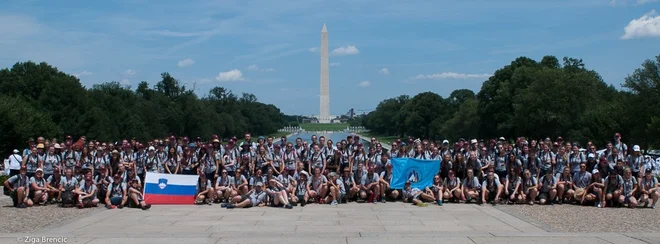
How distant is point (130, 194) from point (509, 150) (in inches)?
427

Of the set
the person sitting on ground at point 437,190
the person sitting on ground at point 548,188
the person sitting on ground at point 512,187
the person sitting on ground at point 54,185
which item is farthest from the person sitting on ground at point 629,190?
the person sitting on ground at point 54,185

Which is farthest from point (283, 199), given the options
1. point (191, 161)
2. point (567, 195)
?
point (567, 195)

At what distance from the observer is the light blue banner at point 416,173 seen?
20391 mm

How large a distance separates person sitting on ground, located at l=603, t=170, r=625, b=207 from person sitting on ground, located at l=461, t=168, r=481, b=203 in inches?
138

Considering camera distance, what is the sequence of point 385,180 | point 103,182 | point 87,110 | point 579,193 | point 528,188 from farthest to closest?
point 87,110 < point 385,180 < point 528,188 < point 579,193 < point 103,182

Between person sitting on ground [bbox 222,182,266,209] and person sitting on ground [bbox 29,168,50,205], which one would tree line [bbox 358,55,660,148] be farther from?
person sitting on ground [bbox 29,168,50,205]

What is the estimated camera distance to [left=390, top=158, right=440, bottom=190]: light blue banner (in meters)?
20.4

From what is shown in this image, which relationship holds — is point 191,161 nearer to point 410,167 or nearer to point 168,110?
point 410,167

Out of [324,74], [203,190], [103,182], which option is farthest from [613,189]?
[324,74]

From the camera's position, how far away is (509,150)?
1998cm

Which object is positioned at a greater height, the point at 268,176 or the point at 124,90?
the point at 124,90

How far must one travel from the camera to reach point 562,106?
57344 mm

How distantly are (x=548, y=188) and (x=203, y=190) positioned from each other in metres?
9.84

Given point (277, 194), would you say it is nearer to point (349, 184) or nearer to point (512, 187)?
point (349, 184)
